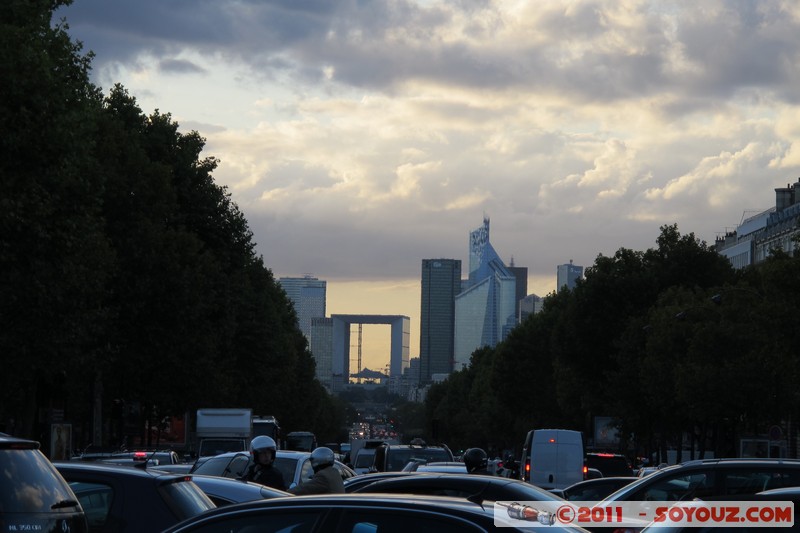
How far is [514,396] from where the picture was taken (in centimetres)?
10944

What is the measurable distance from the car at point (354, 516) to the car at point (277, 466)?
12.6m

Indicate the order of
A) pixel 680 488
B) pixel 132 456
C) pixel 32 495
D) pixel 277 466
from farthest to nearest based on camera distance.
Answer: pixel 132 456 → pixel 277 466 → pixel 680 488 → pixel 32 495

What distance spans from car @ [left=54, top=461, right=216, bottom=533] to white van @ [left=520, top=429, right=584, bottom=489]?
25.7 m

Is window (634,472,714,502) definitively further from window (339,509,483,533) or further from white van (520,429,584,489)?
white van (520,429,584,489)

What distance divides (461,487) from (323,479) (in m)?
1.43

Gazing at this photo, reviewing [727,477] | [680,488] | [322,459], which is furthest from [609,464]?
[322,459]

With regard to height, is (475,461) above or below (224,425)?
below

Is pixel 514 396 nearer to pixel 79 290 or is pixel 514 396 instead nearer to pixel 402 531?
pixel 79 290

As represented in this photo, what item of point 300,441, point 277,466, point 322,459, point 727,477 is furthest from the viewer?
point 300,441

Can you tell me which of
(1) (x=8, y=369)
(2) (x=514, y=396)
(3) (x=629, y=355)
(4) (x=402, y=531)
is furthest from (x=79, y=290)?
(2) (x=514, y=396)

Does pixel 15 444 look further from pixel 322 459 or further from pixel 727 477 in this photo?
pixel 727 477

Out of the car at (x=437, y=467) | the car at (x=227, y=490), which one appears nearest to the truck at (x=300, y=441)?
the car at (x=437, y=467)

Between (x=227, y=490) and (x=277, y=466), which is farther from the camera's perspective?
(x=277, y=466)

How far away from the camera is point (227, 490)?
14266 millimetres
